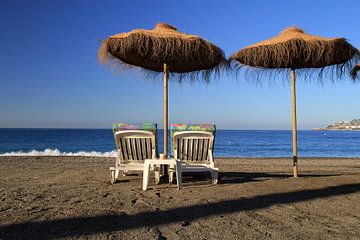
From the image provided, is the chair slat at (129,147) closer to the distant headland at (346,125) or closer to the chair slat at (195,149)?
the chair slat at (195,149)

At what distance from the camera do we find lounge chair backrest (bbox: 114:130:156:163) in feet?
20.0

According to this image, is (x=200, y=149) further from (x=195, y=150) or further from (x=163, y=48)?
(x=163, y=48)

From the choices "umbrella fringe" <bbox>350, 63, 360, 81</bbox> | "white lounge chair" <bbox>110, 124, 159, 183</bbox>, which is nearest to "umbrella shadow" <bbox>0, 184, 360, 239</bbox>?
"white lounge chair" <bbox>110, 124, 159, 183</bbox>

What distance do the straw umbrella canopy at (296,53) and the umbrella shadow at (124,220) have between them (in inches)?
107

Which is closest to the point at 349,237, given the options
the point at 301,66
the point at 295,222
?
the point at 295,222

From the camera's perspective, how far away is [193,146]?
636 centimetres

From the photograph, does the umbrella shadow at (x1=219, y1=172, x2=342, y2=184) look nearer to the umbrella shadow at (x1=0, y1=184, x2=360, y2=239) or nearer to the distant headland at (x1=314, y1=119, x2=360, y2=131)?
the umbrella shadow at (x1=0, y1=184, x2=360, y2=239)

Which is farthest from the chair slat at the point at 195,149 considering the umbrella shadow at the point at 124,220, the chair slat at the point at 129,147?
the umbrella shadow at the point at 124,220

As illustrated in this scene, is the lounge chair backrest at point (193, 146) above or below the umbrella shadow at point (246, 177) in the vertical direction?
above

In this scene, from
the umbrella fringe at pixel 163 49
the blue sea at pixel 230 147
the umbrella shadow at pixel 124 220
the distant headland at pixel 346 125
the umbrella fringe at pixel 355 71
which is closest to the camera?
the umbrella shadow at pixel 124 220

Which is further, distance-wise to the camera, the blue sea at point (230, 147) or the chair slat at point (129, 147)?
the blue sea at point (230, 147)

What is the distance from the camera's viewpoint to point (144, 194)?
5062mm

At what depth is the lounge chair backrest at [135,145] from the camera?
20.0ft

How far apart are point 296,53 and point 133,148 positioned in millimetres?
3352
